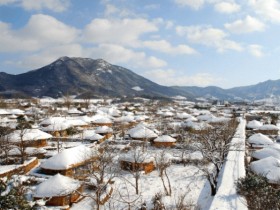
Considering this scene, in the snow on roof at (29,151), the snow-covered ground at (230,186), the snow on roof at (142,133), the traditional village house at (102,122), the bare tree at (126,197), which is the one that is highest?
the snow on roof at (142,133)

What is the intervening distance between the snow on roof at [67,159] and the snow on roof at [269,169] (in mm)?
12557

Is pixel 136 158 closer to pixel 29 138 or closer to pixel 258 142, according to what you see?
pixel 29 138

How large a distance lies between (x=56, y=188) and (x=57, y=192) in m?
0.30

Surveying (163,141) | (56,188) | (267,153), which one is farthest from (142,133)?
(56,188)

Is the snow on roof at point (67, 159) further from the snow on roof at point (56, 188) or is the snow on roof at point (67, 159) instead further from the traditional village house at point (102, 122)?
the traditional village house at point (102, 122)

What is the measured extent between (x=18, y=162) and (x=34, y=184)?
244 inches

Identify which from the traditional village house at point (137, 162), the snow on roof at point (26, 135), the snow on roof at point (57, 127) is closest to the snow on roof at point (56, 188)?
the traditional village house at point (137, 162)

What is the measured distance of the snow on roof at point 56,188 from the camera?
19.1 metres

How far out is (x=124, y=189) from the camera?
22500 mm

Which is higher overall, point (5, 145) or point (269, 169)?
point (5, 145)

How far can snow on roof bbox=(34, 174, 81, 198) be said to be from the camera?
750 inches

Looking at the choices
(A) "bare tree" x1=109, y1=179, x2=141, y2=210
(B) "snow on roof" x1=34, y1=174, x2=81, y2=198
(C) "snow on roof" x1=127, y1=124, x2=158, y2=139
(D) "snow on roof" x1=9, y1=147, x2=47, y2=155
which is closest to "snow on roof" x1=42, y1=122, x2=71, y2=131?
(D) "snow on roof" x1=9, y1=147, x2=47, y2=155

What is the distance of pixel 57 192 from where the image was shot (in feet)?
62.7

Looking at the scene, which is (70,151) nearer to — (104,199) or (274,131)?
(104,199)
